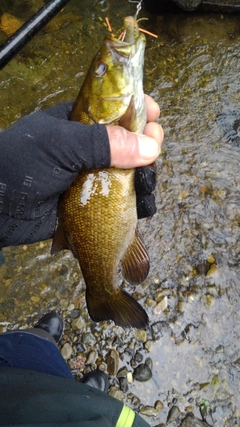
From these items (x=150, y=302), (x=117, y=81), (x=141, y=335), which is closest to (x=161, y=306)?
(x=150, y=302)

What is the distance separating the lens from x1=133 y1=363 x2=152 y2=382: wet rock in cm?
278

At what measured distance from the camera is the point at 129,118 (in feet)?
6.10

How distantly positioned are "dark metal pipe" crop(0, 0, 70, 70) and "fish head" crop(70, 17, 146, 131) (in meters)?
0.70

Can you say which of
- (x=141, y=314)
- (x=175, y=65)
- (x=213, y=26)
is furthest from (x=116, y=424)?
(x=213, y=26)

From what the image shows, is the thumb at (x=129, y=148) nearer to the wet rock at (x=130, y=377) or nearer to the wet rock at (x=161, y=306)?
the wet rock at (x=161, y=306)

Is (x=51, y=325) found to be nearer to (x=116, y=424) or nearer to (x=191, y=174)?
(x=116, y=424)

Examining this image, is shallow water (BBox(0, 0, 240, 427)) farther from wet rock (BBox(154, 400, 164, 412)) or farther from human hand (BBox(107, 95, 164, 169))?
human hand (BBox(107, 95, 164, 169))

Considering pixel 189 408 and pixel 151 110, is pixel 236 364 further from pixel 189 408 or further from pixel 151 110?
pixel 151 110

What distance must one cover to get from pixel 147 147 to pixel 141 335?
1.74 metres

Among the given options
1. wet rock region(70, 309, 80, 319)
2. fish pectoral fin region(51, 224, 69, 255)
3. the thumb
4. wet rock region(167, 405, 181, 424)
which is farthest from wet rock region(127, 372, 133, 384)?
the thumb

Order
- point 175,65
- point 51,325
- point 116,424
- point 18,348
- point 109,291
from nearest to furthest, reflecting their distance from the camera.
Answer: point 116,424 → point 109,291 → point 18,348 → point 51,325 → point 175,65

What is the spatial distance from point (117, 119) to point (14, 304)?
198cm

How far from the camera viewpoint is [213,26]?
484cm

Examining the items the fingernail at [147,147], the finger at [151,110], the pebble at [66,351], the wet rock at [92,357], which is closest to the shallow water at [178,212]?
the wet rock at [92,357]
